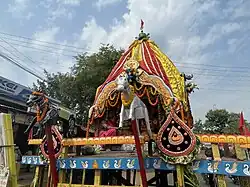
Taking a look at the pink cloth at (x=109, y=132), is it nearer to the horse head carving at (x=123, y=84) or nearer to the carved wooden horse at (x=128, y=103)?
the carved wooden horse at (x=128, y=103)

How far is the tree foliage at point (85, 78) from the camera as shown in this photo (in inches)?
673

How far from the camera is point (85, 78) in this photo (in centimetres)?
1714

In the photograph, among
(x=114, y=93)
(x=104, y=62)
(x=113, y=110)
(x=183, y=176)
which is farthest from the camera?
(x=104, y=62)

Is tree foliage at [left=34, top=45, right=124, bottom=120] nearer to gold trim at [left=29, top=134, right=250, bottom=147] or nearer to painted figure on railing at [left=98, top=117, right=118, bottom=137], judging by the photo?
painted figure on railing at [left=98, top=117, right=118, bottom=137]

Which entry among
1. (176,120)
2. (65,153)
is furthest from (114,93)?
(176,120)

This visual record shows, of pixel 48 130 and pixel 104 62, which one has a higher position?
pixel 104 62

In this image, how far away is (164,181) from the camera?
789cm

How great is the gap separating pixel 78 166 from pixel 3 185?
1434mm

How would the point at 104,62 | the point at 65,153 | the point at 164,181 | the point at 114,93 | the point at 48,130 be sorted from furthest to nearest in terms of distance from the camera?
the point at 104,62 < the point at 164,181 < the point at 114,93 < the point at 65,153 < the point at 48,130

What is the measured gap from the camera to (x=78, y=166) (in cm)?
500

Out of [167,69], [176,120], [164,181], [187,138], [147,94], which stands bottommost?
[164,181]

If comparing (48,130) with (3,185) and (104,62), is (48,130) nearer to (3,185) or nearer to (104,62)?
(3,185)

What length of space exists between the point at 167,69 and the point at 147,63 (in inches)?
28.6

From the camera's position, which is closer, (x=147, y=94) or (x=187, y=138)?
(x=187, y=138)
